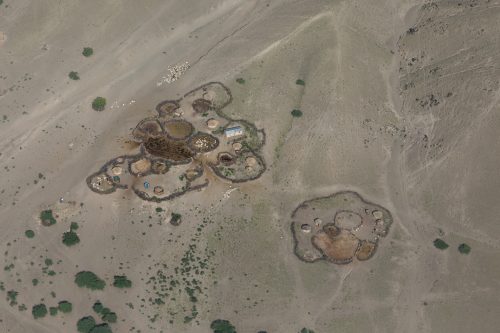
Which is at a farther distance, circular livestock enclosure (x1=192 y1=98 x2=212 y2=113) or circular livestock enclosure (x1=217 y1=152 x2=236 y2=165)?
circular livestock enclosure (x1=192 y1=98 x2=212 y2=113)

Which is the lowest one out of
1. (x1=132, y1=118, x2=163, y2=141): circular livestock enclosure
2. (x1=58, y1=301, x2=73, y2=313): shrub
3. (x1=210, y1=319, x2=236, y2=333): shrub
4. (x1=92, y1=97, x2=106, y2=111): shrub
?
(x1=58, y1=301, x2=73, y2=313): shrub

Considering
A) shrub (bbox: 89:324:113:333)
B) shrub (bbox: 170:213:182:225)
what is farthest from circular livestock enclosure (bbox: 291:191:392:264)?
shrub (bbox: 89:324:113:333)

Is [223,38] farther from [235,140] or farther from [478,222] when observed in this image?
[478,222]

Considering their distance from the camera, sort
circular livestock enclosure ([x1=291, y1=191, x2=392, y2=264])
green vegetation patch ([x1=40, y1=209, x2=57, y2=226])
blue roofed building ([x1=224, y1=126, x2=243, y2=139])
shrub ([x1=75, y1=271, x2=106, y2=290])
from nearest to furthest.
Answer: shrub ([x1=75, y1=271, x2=106, y2=290]) → green vegetation patch ([x1=40, y1=209, x2=57, y2=226]) → circular livestock enclosure ([x1=291, y1=191, x2=392, y2=264]) → blue roofed building ([x1=224, y1=126, x2=243, y2=139])

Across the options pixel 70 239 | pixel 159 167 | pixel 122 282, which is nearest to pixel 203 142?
Answer: pixel 159 167

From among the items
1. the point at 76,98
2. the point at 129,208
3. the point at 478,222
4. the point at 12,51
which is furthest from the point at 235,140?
the point at 12,51

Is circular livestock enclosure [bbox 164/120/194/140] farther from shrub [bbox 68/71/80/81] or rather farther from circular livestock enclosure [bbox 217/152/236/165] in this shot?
shrub [bbox 68/71/80/81]

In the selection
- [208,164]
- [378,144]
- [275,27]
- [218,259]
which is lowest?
[218,259]

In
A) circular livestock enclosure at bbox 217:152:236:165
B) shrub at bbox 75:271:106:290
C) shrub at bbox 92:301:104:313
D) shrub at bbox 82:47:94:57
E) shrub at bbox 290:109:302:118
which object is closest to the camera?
shrub at bbox 92:301:104:313
